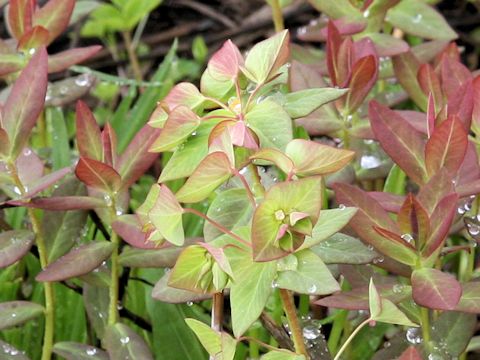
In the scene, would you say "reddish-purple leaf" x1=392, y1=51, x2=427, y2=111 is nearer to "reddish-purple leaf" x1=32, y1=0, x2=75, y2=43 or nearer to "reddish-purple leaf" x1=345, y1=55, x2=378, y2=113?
"reddish-purple leaf" x1=345, y1=55, x2=378, y2=113

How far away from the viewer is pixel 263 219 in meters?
0.74

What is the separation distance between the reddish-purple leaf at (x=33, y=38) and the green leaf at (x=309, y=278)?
0.58 m

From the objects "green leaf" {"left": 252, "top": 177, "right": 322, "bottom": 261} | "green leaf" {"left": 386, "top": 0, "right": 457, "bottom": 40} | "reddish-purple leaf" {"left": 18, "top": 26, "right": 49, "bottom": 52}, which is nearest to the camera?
"green leaf" {"left": 252, "top": 177, "right": 322, "bottom": 261}

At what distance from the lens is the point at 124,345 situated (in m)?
1.00

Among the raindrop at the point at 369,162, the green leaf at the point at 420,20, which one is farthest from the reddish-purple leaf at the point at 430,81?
the green leaf at the point at 420,20

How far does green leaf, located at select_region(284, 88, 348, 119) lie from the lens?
0.89 meters

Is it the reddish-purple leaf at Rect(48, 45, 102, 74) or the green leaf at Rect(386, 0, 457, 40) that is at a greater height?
the reddish-purple leaf at Rect(48, 45, 102, 74)

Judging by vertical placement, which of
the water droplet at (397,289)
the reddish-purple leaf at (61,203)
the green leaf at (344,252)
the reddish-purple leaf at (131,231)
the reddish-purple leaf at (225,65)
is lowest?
the water droplet at (397,289)

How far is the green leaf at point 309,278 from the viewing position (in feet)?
2.54

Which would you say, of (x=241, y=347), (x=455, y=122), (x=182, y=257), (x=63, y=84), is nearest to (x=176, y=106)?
(x=182, y=257)

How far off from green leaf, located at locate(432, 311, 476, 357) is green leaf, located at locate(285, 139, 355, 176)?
273mm

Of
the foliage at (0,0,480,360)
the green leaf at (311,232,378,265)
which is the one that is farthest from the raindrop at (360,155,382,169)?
the green leaf at (311,232,378,265)

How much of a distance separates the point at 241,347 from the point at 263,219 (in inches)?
17.0

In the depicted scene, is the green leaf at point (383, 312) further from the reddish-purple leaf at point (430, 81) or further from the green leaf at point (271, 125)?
the reddish-purple leaf at point (430, 81)
